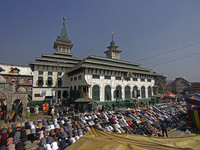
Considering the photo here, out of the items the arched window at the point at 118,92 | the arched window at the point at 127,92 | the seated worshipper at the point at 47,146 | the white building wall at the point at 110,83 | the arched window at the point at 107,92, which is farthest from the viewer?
the arched window at the point at 127,92

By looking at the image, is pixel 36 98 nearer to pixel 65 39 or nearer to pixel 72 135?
pixel 72 135

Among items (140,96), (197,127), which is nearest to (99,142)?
(197,127)

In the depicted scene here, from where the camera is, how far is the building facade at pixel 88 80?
24906mm

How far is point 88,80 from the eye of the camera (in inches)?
960

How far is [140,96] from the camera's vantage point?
33.5 metres

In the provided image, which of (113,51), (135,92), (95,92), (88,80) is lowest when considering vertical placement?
(135,92)

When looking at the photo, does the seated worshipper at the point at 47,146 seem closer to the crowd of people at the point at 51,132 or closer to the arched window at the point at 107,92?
the crowd of people at the point at 51,132

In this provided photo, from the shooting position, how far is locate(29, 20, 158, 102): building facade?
2491 centimetres

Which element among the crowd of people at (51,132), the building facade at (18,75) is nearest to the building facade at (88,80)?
the crowd of people at (51,132)

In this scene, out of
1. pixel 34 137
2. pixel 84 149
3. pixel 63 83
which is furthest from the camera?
pixel 63 83

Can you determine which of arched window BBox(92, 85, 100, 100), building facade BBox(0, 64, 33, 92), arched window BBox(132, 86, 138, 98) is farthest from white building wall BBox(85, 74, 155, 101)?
building facade BBox(0, 64, 33, 92)

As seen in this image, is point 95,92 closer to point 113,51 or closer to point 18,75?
point 113,51

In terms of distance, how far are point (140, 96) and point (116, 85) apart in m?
9.80

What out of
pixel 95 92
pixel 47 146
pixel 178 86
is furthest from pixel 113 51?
pixel 178 86
